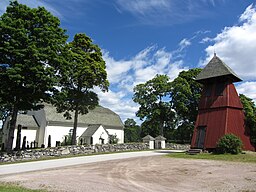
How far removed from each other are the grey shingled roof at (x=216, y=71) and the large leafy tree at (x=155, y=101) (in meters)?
16.9

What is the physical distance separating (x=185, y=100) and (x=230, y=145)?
20134mm

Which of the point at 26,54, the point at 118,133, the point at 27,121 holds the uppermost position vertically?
the point at 26,54

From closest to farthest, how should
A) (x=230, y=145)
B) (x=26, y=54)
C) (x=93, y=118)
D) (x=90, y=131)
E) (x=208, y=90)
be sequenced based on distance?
(x=26, y=54), (x=230, y=145), (x=208, y=90), (x=90, y=131), (x=93, y=118)

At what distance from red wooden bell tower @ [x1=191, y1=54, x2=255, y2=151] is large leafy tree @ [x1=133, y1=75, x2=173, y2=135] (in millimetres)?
17267

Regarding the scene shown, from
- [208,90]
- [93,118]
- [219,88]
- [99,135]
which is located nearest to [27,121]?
[99,135]

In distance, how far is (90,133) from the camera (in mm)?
44250

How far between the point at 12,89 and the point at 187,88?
30355mm

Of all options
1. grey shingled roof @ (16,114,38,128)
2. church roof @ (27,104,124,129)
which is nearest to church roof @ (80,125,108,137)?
church roof @ (27,104,124,129)

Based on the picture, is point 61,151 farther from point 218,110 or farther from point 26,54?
point 218,110

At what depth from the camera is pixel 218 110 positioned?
86.8ft

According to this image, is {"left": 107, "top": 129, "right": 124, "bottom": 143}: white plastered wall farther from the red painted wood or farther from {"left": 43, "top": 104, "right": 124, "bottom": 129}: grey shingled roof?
the red painted wood

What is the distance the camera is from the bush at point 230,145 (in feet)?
75.5

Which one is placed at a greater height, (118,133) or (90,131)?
(90,131)

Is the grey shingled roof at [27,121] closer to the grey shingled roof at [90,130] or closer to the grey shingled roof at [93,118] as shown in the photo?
the grey shingled roof at [93,118]
